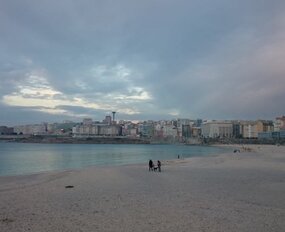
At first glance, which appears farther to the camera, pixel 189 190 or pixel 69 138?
pixel 69 138

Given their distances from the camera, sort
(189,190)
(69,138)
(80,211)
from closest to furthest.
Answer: (80,211) < (189,190) < (69,138)

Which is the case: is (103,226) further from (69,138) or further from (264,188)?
(69,138)

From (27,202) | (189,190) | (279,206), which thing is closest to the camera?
(279,206)

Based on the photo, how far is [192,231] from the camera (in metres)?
7.81

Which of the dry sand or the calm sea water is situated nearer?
the dry sand

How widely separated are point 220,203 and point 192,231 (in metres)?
3.79

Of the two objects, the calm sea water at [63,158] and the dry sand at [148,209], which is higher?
the dry sand at [148,209]

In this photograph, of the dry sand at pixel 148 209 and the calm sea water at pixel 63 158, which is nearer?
the dry sand at pixel 148 209

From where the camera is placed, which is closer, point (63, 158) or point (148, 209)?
point (148, 209)

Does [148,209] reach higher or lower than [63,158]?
higher

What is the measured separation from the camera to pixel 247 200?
1197cm

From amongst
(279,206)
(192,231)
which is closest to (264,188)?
(279,206)

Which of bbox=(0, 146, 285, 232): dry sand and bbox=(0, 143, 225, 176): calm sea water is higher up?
bbox=(0, 146, 285, 232): dry sand

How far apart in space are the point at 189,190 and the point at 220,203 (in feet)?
10.6
